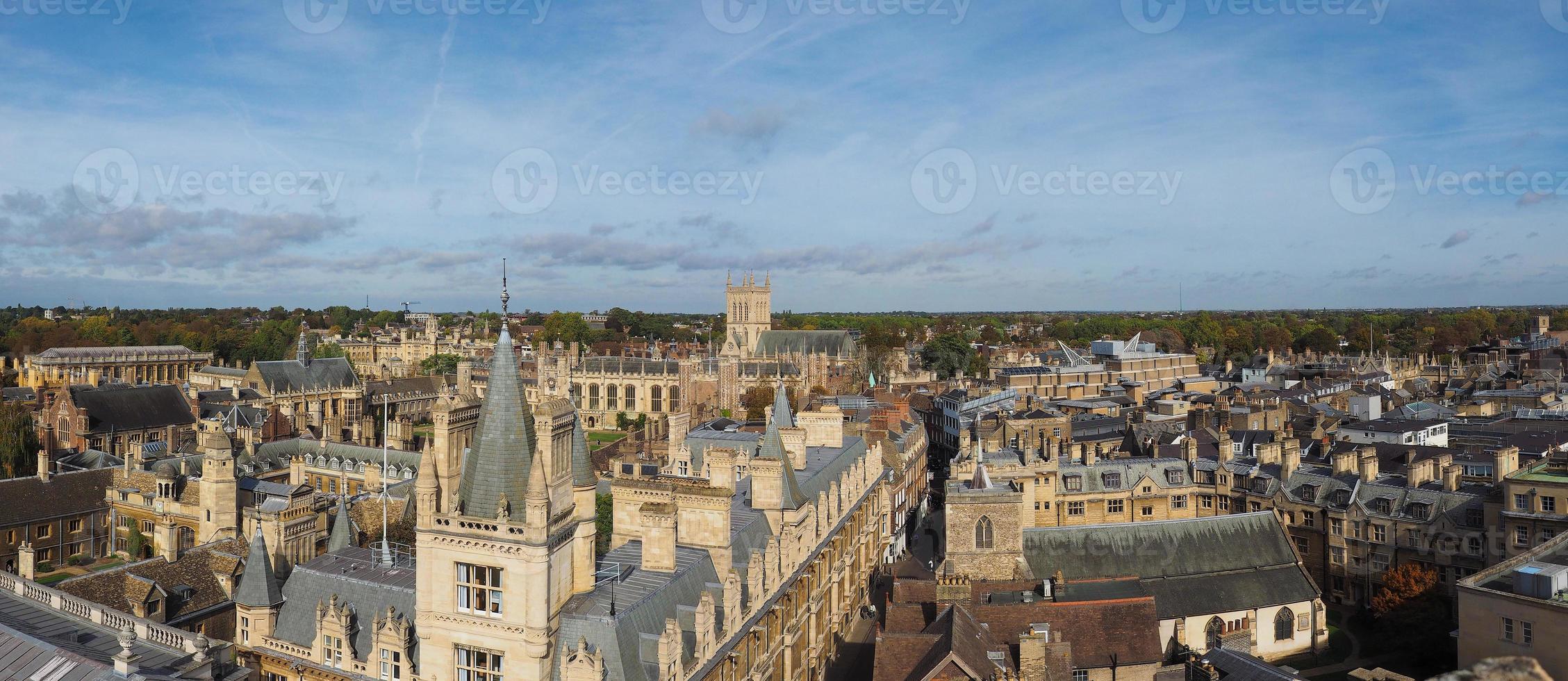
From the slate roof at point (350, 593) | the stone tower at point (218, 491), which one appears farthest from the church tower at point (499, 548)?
the stone tower at point (218, 491)

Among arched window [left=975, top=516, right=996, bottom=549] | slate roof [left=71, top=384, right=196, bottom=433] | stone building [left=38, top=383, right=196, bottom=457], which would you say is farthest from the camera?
slate roof [left=71, top=384, right=196, bottom=433]

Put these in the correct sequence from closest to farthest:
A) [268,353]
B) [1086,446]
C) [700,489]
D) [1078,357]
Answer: [700,489] → [1086,446] → [1078,357] → [268,353]

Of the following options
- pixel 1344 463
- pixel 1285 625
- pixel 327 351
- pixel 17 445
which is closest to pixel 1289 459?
pixel 1344 463

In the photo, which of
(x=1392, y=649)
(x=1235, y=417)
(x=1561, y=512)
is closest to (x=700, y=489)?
(x=1392, y=649)

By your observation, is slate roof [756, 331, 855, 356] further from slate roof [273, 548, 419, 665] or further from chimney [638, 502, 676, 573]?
chimney [638, 502, 676, 573]

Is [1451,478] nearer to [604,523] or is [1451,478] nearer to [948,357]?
[604,523]

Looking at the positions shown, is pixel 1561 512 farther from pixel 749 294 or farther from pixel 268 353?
pixel 268 353

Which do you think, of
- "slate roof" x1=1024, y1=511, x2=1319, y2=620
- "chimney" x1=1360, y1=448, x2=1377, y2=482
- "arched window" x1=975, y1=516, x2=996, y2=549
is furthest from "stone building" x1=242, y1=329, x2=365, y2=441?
"chimney" x1=1360, y1=448, x2=1377, y2=482
